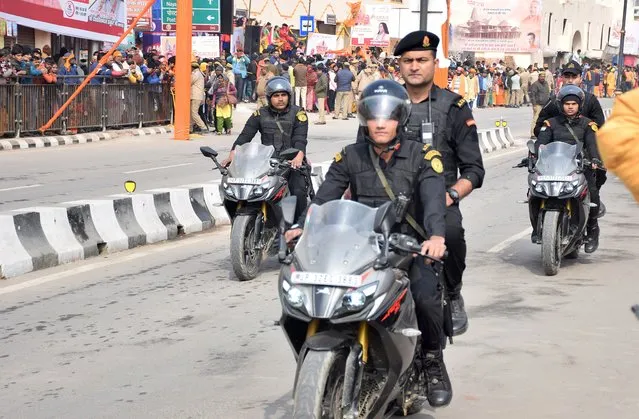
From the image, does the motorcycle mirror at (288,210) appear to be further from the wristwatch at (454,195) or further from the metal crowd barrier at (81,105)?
the metal crowd barrier at (81,105)

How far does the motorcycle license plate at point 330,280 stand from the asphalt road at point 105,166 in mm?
10916

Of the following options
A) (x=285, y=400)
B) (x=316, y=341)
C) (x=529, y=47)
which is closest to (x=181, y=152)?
(x=285, y=400)

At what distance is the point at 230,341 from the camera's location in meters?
8.09

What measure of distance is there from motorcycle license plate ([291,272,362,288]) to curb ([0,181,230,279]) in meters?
6.26

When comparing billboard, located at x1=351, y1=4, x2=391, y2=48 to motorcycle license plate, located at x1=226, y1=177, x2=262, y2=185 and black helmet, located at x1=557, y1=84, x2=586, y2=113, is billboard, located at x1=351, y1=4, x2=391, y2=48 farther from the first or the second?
motorcycle license plate, located at x1=226, y1=177, x2=262, y2=185

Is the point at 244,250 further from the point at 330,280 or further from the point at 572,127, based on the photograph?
the point at 330,280

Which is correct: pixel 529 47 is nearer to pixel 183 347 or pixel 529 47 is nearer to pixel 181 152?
pixel 181 152

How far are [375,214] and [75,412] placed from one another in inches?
84.3

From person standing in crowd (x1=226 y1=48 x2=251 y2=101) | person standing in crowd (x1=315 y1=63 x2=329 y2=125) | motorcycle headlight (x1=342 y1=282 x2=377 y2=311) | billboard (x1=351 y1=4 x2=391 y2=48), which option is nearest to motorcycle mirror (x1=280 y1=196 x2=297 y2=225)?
motorcycle headlight (x1=342 y1=282 x2=377 y2=311)

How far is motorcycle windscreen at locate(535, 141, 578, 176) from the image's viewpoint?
11180 millimetres

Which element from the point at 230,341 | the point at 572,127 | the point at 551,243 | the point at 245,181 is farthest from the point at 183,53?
the point at 230,341

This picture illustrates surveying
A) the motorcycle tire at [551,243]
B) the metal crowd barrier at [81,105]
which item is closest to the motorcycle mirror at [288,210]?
the motorcycle tire at [551,243]

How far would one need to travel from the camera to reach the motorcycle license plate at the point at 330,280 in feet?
16.0

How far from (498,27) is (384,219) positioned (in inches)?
2751
